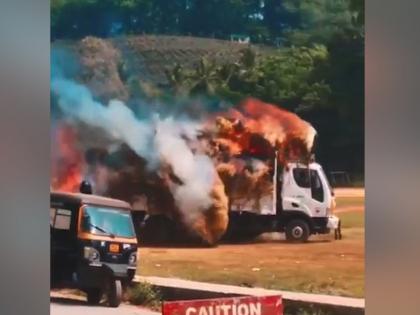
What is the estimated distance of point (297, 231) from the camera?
237cm

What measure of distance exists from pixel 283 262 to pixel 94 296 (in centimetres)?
59

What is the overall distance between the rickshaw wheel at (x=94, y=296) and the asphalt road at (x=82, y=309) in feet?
0.05

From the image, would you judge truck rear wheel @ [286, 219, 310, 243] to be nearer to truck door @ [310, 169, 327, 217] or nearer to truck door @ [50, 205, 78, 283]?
truck door @ [310, 169, 327, 217]

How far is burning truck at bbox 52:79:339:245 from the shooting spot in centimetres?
225

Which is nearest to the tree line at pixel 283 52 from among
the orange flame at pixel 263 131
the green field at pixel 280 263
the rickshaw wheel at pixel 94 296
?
the orange flame at pixel 263 131

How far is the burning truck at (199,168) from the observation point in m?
2.25

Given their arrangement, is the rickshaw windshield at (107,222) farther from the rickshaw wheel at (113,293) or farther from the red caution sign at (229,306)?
the red caution sign at (229,306)

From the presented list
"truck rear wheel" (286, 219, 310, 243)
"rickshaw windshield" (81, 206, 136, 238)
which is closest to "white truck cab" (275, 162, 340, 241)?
"truck rear wheel" (286, 219, 310, 243)

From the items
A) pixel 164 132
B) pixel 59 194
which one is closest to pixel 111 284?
pixel 59 194

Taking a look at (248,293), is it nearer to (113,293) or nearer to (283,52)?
(113,293)

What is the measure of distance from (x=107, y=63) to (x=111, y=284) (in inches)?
26.2

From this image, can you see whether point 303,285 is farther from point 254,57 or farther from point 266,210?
point 254,57

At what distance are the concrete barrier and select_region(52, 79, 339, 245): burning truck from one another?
0.13 meters
